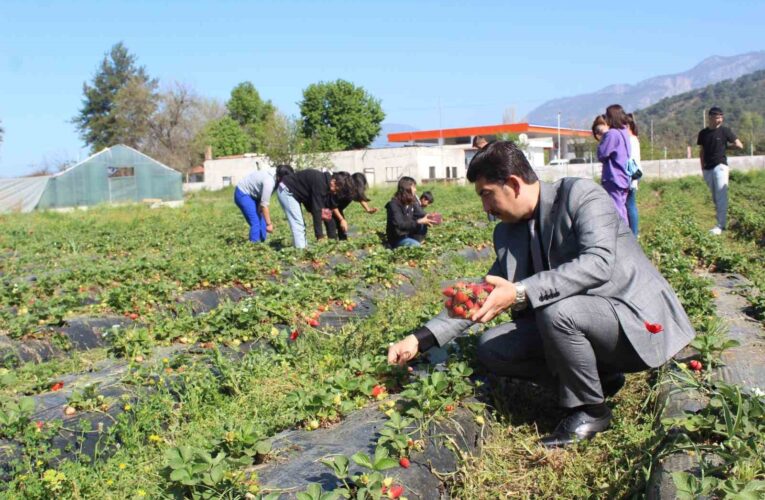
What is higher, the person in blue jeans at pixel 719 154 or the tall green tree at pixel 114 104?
the tall green tree at pixel 114 104

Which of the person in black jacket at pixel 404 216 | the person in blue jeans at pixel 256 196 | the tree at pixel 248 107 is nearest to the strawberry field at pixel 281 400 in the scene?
the person in black jacket at pixel 404 216

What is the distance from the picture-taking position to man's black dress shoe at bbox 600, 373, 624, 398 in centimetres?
325

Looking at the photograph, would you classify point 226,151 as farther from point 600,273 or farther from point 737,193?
point 600,273

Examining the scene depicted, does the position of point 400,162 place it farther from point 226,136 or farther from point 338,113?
point 226,136

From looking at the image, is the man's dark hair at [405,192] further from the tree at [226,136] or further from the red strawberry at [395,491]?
the tree at [226,136]

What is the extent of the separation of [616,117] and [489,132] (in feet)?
178

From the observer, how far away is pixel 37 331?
16.7 feet

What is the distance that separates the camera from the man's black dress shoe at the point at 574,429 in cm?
294

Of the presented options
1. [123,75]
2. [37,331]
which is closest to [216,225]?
[37,331]

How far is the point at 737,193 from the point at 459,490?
1734cm

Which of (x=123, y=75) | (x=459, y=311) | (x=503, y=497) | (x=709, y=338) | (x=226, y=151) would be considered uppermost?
(x=123, y=75)

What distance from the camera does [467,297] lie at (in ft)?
9.24

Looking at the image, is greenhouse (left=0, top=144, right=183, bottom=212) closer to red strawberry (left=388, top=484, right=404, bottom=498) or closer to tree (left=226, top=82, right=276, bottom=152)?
red strawberry (left=388, top=484, right=404, bottom=498)

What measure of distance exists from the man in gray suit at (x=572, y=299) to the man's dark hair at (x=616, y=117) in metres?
4.31
